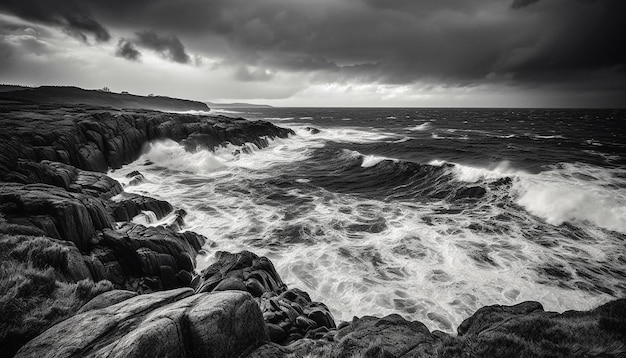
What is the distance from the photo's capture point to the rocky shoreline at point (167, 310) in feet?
20.2

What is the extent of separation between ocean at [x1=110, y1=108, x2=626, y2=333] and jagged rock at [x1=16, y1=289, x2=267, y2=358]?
7320mm

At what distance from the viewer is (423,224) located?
22062 mm

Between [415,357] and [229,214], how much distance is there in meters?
20.3

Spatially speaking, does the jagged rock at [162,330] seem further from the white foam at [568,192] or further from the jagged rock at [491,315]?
the white foam at [568,192]

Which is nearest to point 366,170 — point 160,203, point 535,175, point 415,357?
point 535,175

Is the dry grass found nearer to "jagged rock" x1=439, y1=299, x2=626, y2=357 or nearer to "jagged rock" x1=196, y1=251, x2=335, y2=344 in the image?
"jagged rock" x1=196, y1=251, x2=335, y2=344

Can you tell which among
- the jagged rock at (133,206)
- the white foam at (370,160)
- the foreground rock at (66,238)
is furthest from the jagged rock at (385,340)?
the white foam at (370,160)

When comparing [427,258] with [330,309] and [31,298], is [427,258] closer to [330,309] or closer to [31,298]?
[330,309]

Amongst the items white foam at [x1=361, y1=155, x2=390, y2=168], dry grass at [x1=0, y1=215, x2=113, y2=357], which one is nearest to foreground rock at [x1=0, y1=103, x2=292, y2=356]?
dry grass at [x1=0, y1=215, x2=113, y2=357]

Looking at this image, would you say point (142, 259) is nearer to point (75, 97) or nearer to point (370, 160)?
point (370, 160)

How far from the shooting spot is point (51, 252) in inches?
396

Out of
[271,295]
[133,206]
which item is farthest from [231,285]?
[133,206]

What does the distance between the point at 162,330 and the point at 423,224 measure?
20054 mm

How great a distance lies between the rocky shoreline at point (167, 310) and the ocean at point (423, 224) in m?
3.14
